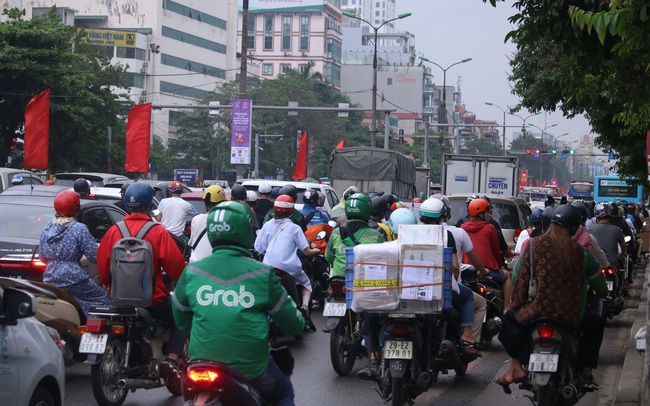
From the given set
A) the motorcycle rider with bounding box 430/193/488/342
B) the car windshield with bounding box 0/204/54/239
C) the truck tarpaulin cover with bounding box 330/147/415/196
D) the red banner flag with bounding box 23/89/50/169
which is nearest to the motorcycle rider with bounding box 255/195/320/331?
the motorcycle rider with bounding box 430/193/488/342

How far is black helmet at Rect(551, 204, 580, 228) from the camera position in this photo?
7551 millimetres

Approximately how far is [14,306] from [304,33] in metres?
127

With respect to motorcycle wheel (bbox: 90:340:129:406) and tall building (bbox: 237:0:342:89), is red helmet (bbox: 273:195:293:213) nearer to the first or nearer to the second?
motorcycle wheel (bbox: 90:340:129:406)

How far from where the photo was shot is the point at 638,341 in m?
9.52

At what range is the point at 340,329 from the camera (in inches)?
399

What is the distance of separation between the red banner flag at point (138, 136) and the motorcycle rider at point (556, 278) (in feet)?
83.9

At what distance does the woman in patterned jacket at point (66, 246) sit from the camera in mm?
9125

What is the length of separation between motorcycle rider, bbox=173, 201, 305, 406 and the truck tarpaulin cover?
28.0m

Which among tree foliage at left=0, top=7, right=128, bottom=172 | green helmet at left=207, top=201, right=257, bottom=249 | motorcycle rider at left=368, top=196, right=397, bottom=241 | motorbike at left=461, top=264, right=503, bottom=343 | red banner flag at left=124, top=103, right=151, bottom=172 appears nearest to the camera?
green helmet at left=207, top=201, right=257, bottom=249

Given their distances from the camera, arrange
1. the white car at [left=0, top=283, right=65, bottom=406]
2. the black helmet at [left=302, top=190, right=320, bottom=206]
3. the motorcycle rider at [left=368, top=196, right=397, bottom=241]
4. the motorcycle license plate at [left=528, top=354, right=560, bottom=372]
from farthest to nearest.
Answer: the black helmet at [left=302, top=190, right=320, bottom=206] → the motorcycle rider at [left=368, top=196, right=397, bottom=241] → the motorcycle license plate at [left=528, top=354, right=560, bottom=372] → the white car at [left=0, top=283, right=65, bottom=406]

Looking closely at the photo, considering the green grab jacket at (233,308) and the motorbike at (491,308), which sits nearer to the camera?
the green grab jacket at (233,308)

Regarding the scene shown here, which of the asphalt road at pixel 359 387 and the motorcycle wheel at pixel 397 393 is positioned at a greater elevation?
the motorcycle wheel at pixel 397 393

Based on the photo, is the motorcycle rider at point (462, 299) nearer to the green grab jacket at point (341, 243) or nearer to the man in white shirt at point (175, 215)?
the green grab jacket at point (341, 243)

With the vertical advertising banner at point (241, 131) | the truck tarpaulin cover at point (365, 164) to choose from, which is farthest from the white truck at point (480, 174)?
the vertical advertising banner at point (241, 131)
